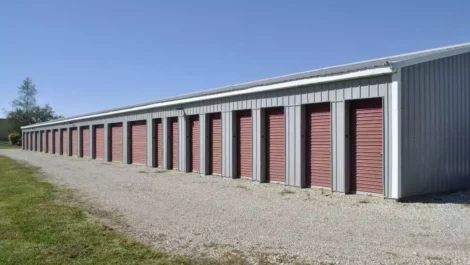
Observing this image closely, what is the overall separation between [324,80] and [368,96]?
1522mm

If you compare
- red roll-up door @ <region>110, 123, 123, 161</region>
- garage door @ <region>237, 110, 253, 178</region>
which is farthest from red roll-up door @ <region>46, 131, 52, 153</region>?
garage door @ <region>237, 110, 253, 178</region>

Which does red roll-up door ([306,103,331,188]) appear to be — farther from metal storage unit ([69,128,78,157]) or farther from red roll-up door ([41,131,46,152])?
red roll-up door ([41,131,46,152])

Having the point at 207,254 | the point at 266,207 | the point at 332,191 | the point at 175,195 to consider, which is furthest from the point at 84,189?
the point at 207,254

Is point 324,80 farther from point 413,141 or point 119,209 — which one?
point 119,209

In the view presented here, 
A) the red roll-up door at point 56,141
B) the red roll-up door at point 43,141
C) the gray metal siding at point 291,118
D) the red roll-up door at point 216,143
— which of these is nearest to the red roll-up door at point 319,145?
the gray metal siding at point 291,118

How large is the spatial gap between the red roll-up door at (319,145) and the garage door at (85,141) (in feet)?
81.0

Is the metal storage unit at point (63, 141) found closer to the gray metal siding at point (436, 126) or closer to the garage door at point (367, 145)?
the garage door at point (367, 145)

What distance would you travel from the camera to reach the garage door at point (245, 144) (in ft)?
51.1

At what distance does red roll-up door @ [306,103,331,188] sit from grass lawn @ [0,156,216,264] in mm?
6890

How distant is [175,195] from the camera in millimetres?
11961

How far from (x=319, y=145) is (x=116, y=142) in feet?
61.3

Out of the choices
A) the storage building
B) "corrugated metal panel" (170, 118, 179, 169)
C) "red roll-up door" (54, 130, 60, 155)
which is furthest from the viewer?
"red roll-up door" (54, 130, 60, 155)

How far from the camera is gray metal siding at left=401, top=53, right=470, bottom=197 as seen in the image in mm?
10445

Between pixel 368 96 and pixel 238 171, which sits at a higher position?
pixel 368 96
